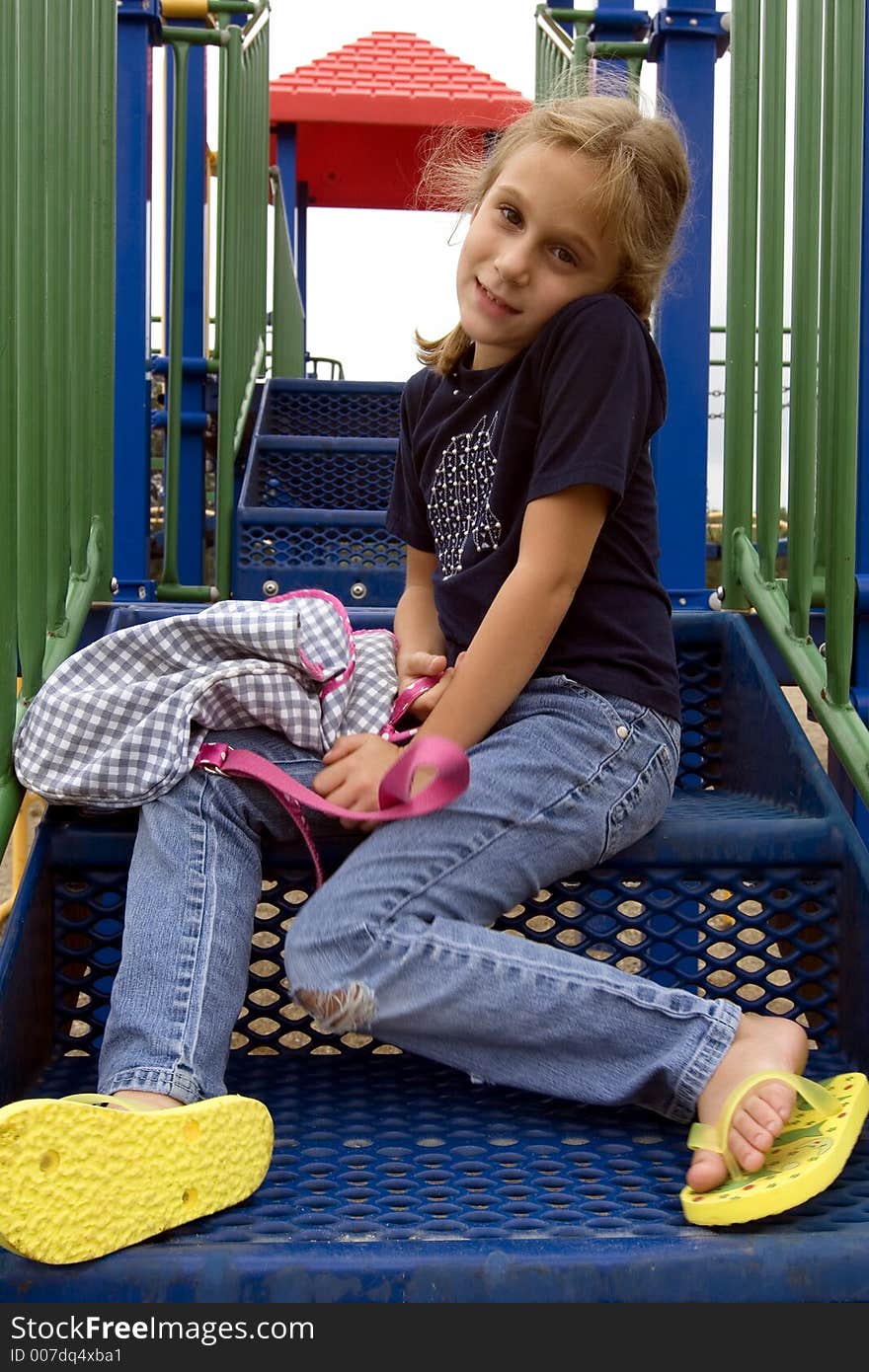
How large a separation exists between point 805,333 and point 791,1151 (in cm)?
99

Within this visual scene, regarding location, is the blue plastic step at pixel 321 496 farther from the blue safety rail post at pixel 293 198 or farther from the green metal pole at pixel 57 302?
the blue safety rail post at pixel 293 198

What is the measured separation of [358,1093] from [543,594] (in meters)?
0.52

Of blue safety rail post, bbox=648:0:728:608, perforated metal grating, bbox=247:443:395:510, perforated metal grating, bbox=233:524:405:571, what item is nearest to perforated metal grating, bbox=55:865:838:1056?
blue safety rail post, bbox=648:0:728:608

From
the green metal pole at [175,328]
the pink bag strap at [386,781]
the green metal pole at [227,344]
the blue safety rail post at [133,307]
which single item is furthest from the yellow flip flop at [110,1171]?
the green metal pole at [227,344]

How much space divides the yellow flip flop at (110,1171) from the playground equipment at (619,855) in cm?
2

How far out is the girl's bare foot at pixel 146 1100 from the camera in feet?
3.46

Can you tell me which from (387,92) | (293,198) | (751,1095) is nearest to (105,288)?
(751,1095)

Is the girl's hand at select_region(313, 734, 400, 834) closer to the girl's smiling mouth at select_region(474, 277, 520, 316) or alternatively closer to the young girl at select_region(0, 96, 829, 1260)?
the young girl at select_region(0, 96, 829, 1260)

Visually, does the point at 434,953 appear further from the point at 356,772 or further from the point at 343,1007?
the point at 356,772

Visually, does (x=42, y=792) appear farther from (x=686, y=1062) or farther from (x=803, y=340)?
(x=803, y=340)

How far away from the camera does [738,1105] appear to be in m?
1.07

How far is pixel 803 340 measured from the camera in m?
1.60

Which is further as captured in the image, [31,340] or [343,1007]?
[31,340]

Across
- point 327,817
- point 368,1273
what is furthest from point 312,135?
point 368,1273
